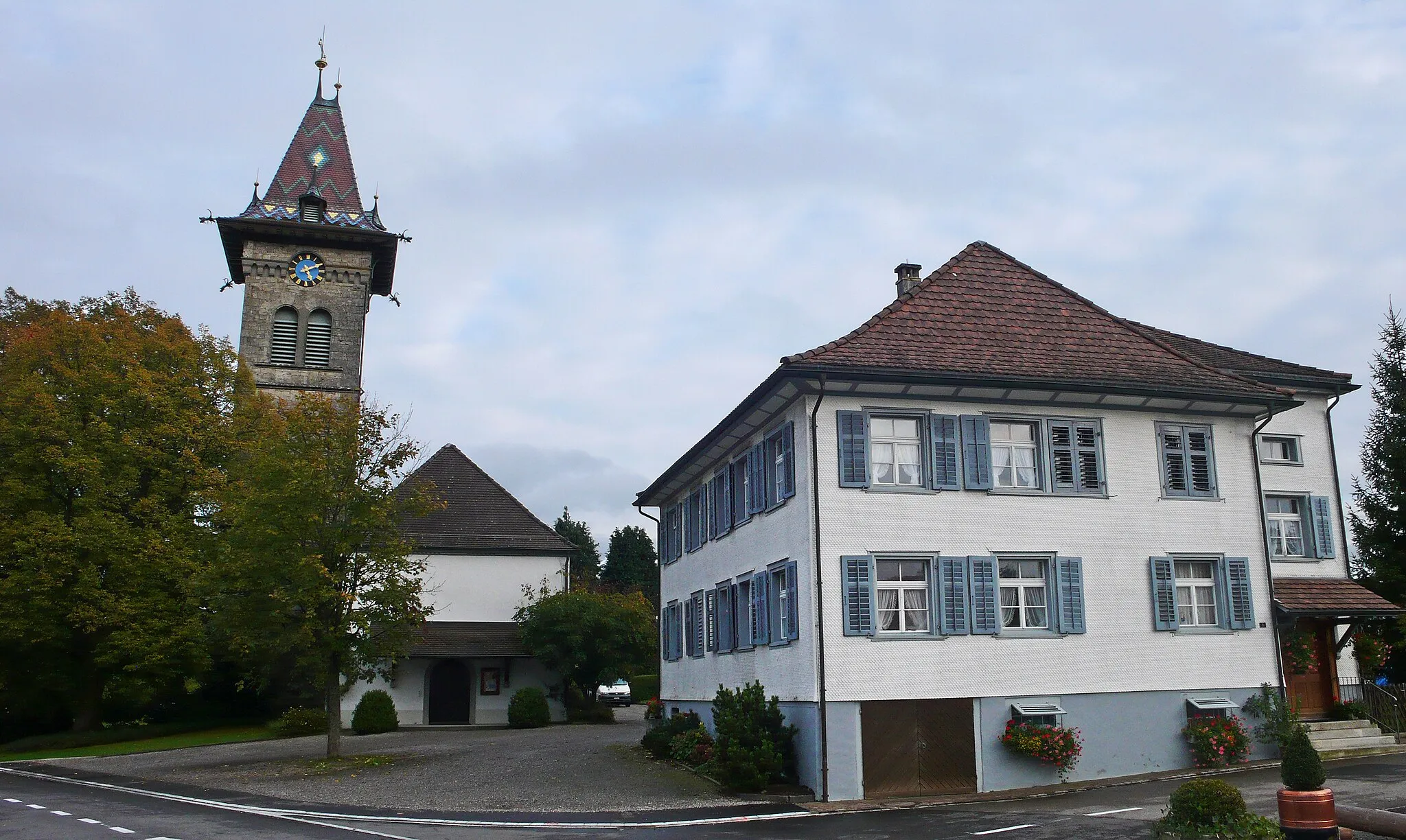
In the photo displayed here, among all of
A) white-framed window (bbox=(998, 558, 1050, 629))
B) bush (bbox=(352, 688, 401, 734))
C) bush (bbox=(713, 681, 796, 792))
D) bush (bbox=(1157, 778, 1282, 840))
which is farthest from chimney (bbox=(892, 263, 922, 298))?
bush (bbox=(352, 688, 401, 734))

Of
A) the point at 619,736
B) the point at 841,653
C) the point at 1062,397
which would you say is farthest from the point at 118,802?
the point at 1062,397

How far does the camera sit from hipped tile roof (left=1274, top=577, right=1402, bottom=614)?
839 inches

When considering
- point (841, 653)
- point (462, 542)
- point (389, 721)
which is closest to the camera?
point (841, 653)

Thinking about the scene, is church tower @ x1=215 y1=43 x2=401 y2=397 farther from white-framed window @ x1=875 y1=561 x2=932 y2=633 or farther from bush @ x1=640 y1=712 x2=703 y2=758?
white-framed window @ x1=875 y1=561 x2=932 y2=633

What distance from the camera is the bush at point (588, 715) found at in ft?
128

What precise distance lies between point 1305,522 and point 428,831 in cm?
1949

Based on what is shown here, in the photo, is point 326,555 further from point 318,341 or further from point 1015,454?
point 318,341

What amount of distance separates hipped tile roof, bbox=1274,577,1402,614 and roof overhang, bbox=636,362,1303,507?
3490mm

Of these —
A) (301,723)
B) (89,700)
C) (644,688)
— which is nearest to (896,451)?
(301,723)

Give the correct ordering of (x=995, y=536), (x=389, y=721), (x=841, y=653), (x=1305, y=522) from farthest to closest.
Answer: (x=389, y=721), (x=1305, y=522), (x=995, y=536), (x=841, y=653)

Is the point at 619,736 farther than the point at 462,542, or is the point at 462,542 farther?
the point at 462,542

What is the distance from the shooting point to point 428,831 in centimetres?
1538

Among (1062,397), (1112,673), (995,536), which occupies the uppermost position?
(1062,397)

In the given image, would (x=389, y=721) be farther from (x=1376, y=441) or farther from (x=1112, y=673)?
(x=1376, y=441)
